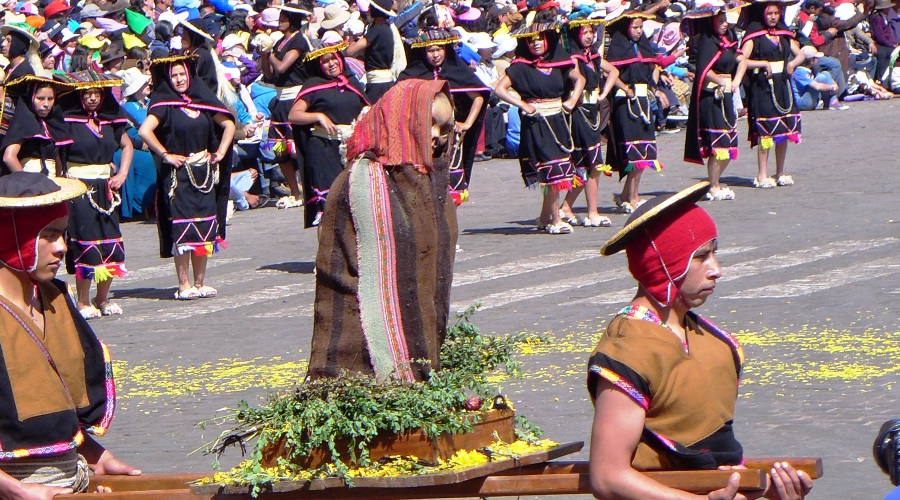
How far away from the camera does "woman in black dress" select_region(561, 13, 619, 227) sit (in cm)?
1441

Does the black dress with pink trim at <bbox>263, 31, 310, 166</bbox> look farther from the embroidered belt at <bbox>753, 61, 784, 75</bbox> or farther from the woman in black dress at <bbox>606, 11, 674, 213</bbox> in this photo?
the embroidered belt at <bbox>753, 61, 784, 75</bbox>

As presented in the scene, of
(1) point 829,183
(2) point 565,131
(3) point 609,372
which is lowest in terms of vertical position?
(1) point 829,183

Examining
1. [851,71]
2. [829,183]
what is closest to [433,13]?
[829,183]

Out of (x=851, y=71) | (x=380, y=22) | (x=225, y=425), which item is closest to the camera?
(x=225, y=425)

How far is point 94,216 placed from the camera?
1112 cm

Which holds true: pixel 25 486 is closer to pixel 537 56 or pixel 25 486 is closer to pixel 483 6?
pixel 537 56

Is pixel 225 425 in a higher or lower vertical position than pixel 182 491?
lower

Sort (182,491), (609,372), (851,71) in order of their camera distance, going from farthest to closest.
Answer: (851,71), (182,491), (609,372)

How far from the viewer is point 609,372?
337cm

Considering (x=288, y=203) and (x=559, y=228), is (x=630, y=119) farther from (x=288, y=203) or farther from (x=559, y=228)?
(x=288, y=203)

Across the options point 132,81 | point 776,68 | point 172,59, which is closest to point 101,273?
point 172,59

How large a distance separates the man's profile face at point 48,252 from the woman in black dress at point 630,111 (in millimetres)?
11430

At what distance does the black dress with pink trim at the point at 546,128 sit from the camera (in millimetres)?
14016

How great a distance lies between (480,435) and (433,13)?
11.0 m
